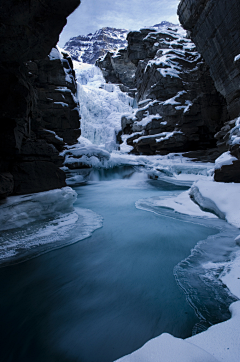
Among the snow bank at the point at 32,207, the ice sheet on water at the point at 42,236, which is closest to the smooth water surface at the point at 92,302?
the ice sheet on water at the point at 42,236

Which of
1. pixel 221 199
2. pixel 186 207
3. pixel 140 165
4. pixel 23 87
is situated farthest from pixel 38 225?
pixel 140 165

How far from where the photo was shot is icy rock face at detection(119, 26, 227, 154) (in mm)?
17484

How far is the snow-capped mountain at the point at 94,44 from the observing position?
61.3 metres

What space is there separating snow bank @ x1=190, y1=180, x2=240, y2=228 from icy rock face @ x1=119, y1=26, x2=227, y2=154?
13269 millimetres

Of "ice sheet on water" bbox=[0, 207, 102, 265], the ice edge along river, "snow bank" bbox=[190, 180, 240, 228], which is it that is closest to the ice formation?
the ice edge along river

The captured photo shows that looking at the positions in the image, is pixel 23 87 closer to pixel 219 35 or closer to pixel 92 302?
pixel 92 302

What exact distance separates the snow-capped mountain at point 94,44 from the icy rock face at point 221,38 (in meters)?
54.5

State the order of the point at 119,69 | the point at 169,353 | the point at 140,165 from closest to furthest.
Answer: the point at 169,353
the point at 140,165
the point at 119,69

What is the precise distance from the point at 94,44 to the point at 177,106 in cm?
6510

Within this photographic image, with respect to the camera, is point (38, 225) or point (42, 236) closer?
point (42, 236)

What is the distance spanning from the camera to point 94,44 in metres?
65.2

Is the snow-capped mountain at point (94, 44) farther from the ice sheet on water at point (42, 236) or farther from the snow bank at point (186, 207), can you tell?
the ice sheet on water at point (42, 236)

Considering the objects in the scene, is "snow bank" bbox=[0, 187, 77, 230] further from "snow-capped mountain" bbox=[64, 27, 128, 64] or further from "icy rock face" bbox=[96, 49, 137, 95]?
"snow-capped mountain" bbox=[64, 27, 128, 64]

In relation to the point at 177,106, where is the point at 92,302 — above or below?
below
